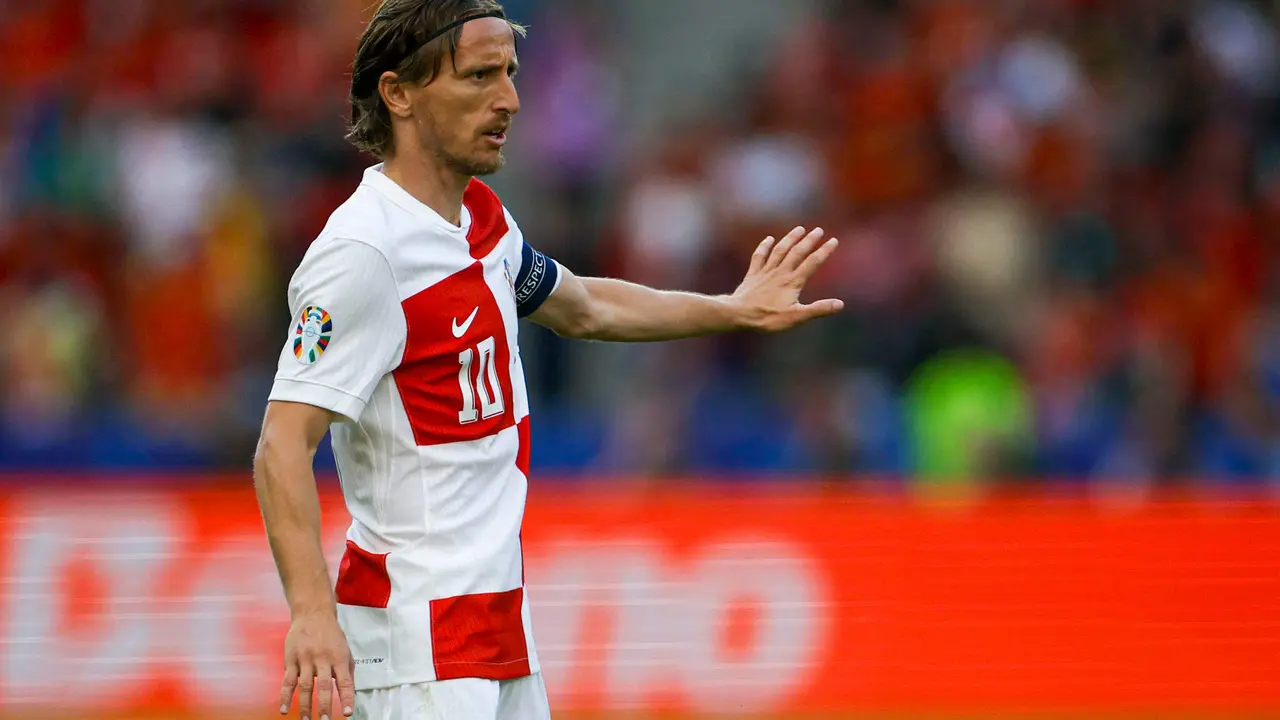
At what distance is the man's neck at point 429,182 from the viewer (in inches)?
157

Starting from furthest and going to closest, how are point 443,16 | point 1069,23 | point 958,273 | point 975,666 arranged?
point 1069,23 < point 958,273 < point 975,666 < point 443,16

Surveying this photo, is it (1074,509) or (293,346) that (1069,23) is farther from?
(293,346)

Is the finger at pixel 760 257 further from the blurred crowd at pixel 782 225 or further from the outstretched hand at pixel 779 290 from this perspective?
the blurred crowd at pixel 782 225

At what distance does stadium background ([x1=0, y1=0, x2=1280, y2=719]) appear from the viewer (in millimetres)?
7781

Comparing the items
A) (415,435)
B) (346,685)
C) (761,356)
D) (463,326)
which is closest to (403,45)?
(463,326)

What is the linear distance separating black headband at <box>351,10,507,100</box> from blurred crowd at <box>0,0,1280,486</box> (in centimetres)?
672

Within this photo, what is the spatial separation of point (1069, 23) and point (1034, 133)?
1.28 meters

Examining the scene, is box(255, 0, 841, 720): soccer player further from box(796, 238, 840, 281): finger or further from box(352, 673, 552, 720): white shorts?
box(796, 238, 840, 281): finger

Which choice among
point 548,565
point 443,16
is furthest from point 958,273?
point 443,16

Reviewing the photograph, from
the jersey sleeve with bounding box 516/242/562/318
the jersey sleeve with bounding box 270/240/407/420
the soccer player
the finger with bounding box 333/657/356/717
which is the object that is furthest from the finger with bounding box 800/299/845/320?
the finger with bounding box 333/657/356/717

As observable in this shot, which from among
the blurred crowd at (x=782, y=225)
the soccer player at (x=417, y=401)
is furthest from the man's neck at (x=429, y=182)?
the blurred crowd at (x=782, y=225)

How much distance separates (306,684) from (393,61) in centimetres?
141

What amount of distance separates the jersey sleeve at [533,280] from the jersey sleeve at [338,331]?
27.9 inches

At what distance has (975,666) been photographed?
7.76 metres
